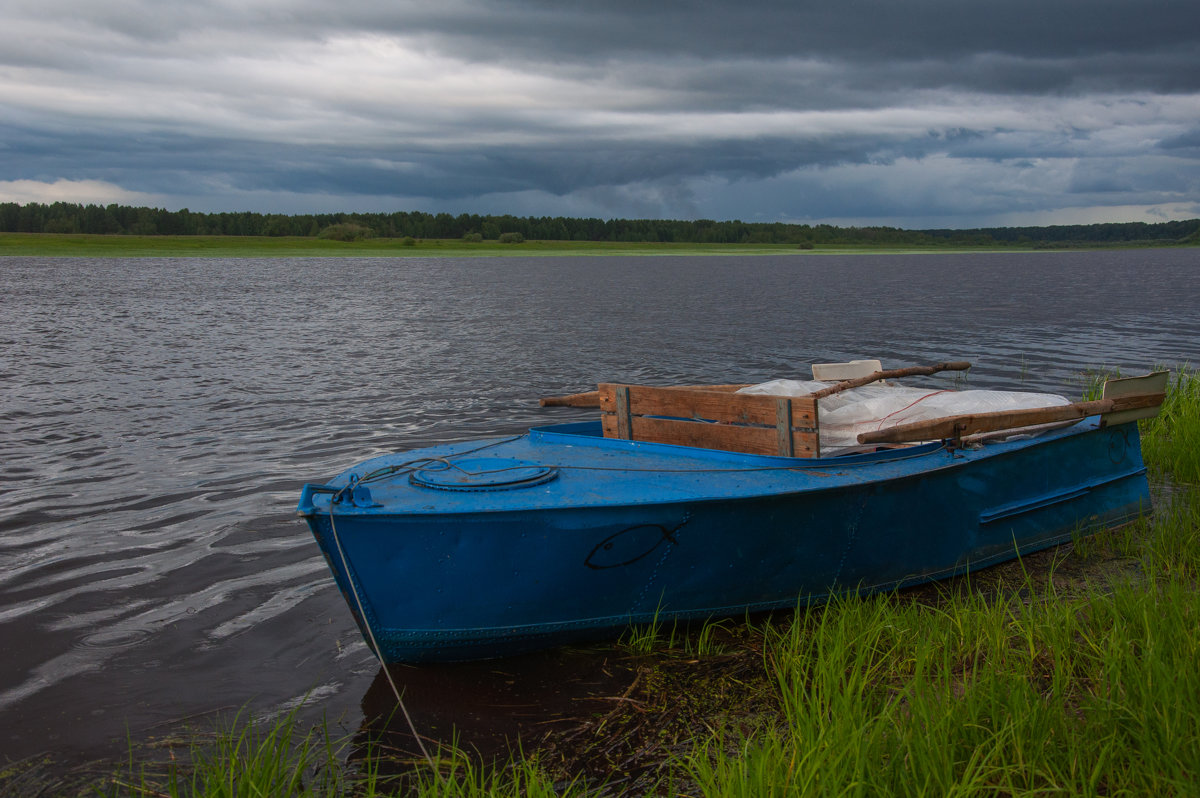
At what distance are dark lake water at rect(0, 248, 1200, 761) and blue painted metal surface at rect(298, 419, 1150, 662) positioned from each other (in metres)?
0.61

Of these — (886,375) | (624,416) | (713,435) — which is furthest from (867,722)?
(886,375)

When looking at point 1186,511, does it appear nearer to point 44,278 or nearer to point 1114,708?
point 1114,708

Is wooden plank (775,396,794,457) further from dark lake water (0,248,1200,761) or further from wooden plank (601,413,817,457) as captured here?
dark lake water (0,248,1200,761)

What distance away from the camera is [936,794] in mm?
3266

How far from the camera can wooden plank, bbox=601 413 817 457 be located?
589 cm

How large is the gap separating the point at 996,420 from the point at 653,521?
9.80ft

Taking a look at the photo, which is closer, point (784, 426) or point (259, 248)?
point (784, 426)

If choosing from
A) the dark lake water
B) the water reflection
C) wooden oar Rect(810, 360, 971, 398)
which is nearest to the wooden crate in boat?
wooden oar Rect(810, 360, 971, 398)

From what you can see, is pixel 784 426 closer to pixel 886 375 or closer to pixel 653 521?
pixel 653 521

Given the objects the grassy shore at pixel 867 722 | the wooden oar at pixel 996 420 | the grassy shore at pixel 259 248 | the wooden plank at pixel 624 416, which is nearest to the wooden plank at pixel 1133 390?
the wooden oar at pixel 996 420

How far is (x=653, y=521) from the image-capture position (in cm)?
500

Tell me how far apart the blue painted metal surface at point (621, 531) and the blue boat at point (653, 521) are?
0.01 meters

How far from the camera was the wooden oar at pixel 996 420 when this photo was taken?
19.3 feet

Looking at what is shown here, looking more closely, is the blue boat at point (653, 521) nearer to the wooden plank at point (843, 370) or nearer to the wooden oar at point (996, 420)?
the wooden oar at point (996, 420)
